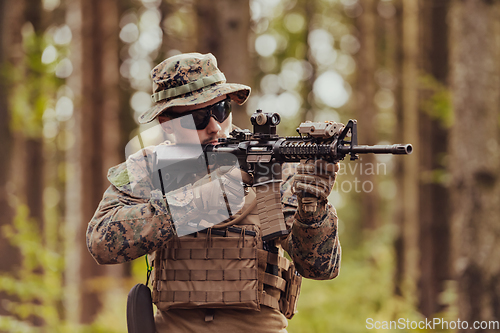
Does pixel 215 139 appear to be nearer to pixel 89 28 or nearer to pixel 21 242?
pixel 21 242

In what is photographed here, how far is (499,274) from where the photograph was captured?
5.14 metres

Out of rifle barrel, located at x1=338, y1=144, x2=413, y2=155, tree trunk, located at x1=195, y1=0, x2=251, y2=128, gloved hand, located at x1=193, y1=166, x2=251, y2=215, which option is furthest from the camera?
tree trunk, located at x1=195, y1=0, x2=251, y2=128

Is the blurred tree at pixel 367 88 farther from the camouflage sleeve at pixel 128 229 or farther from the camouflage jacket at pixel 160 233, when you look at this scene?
the camouflage sleeve at pixel 128 229

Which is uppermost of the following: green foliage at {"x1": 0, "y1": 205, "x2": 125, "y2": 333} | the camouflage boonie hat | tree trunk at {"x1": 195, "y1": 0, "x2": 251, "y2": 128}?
tree trunk at {"x1": 195, "y1": 0, "x2": 251, "y2": 128}

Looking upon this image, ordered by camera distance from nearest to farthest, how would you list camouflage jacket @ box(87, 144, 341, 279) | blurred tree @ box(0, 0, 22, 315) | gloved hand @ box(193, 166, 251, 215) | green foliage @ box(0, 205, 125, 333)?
1. camouflage jacket @ box(87, 144, 341, 279)
2. gloved hand @ box(193, 166, 251, 215)
3. blurred tree @ box(0, 0, 22, 315)
4. green foliage @ box(0, 205, 125, 333)

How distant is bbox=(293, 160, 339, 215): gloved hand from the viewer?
A: 233 centimetres

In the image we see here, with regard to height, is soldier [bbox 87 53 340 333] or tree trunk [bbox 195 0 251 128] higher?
tree trunk [bbox 195 0 251 128]

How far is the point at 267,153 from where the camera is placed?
2.62 m

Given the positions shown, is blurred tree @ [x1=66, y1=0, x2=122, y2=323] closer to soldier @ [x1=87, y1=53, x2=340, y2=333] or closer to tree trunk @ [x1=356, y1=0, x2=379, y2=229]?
soldier @ [x1=87, y1=53, x2=340, y2=333]

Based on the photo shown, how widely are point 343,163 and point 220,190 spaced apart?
4.68 m

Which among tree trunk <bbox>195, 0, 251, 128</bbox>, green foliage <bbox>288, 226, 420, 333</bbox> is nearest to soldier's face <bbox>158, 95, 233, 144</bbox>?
tree trunk <bbox>195, 0, 251, 128</bbox>

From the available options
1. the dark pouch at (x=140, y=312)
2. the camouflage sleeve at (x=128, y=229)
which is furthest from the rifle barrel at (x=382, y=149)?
the dark pouch at (x=140, y=312)

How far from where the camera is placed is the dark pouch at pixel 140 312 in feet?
8.52

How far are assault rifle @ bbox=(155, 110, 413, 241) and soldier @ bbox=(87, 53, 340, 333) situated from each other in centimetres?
6
